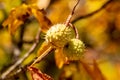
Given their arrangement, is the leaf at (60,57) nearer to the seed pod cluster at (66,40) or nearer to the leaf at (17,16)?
the seed pod cluster at (66,40)

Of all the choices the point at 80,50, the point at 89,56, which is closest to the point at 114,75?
the point at 89,56

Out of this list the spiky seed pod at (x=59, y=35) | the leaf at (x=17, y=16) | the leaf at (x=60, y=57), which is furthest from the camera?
the leaf at (x=17, y=16)

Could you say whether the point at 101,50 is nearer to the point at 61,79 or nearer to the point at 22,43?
the point at 22,43

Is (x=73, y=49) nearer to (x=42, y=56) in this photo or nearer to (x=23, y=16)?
(x=42, y=56)

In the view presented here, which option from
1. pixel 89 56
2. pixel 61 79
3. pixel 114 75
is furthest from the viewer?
pixel 114 75

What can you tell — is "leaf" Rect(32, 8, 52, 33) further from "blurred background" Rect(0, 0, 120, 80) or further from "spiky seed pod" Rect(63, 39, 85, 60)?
"blurred background" Rect(0, 0, 120, 80)

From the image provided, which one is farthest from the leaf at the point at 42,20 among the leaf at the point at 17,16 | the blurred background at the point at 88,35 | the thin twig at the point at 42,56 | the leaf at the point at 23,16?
the blurred background at the point at 88,35
